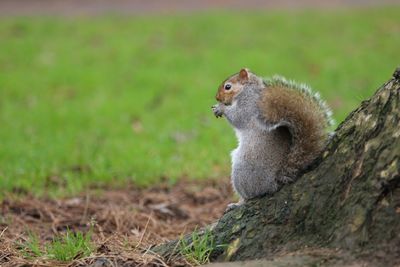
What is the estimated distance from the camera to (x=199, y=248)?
2924 mm

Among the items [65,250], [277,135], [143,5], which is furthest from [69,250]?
[143,5]

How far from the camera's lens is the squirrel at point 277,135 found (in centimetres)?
299

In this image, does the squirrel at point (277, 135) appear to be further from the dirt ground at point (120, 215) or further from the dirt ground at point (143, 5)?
the dirt ground at point (143, 5)

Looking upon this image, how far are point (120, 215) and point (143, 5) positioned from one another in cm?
1143

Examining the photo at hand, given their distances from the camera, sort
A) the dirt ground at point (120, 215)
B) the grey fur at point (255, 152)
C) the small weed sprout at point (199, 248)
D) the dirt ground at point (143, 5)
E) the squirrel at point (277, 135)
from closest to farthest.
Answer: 1. the small weed sprout at point (199, 248)
2. the squirrel at point (277, 135)
3. the grey fur at point (255, 152)
4. the dirt ground at point (120, 215)
5. the dirt ground at point (143, 5)

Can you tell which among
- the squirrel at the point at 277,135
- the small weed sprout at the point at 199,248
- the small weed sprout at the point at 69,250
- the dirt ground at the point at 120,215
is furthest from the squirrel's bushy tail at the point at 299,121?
the small weed sprout at the point at 69,250

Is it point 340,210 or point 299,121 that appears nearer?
point 340,210

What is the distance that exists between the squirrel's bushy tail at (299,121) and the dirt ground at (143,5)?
A: 11541 mm

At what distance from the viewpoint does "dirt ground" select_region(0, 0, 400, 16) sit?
14553mm

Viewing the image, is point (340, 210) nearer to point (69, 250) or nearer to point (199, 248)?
point (199, 248)

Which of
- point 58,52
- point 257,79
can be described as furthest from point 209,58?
point 257,79

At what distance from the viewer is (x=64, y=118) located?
319 inches

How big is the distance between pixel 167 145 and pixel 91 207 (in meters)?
2.25

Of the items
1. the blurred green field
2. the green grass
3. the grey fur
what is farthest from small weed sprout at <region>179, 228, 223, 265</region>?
the blurred green field
